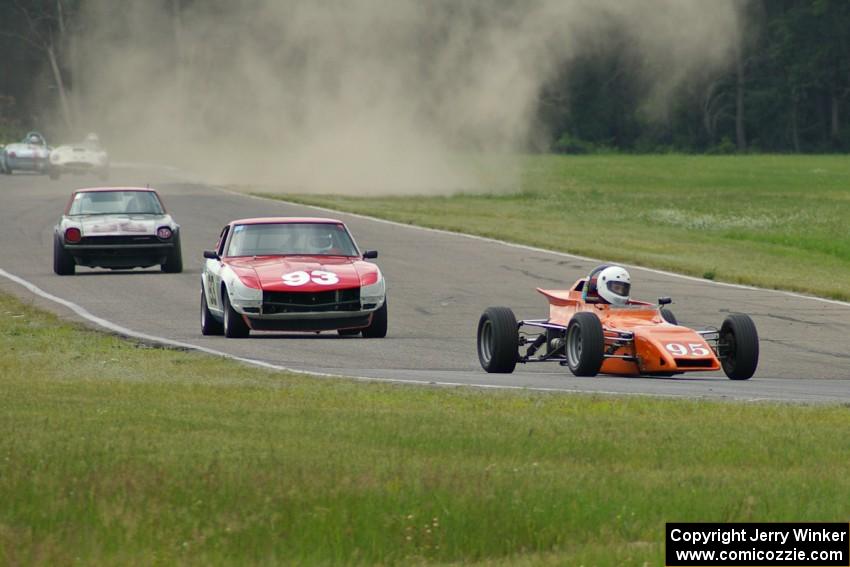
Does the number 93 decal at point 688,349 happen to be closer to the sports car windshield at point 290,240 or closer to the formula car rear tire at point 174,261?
the sports car windshield at point 290,240

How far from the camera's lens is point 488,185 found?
6088cm

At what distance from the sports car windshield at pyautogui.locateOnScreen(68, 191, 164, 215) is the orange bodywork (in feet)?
40.7

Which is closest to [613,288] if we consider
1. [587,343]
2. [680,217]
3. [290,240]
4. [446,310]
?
[587,343]

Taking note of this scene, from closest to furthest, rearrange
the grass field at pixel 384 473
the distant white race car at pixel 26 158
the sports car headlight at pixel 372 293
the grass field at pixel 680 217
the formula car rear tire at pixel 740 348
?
1. the grass field at pixel 384 473
2. the formula car rear tire at pixel 740 348
3. the sports car headlight at pixel 372 293
4. the grass field at pixel 680 217
5. the distant white race car at pixel 26 158

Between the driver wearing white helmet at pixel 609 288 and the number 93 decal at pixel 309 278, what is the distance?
3713 millimetres

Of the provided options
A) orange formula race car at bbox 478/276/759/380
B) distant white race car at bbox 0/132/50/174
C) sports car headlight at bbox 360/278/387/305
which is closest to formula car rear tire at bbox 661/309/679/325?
orange formula race car at bbox 478/276/759/380

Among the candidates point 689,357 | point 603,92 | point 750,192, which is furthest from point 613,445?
point 603,92

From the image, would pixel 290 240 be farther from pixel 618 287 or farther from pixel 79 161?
pixel 79 161

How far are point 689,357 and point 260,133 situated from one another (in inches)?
2074

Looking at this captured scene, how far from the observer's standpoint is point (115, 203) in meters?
27.9

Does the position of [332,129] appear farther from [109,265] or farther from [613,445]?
[613,445]

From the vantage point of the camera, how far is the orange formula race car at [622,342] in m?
15.6

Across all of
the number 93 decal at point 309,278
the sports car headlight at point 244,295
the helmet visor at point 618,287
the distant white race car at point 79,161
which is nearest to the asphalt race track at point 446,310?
the sports car headlight at point 244,295

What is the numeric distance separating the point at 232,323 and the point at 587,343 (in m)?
5.32
